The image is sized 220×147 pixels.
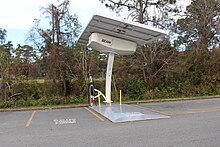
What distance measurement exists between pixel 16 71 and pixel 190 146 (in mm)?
11868

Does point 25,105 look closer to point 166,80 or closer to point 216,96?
point 166,80

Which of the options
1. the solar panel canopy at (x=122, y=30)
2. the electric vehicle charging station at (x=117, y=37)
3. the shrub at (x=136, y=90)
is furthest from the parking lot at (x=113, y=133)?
the shrub at (x=136, y=90)

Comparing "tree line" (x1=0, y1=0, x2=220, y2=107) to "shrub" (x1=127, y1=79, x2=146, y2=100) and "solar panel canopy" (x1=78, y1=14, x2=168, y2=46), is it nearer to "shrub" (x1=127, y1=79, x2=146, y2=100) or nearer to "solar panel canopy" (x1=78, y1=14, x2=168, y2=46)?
"shrub" (x1=127, y1=79, x2=146, y2=100)

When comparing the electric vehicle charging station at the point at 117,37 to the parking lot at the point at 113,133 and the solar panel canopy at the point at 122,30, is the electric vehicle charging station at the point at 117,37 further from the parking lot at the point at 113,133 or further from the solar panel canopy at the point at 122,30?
the parking lot at the point at 113,133

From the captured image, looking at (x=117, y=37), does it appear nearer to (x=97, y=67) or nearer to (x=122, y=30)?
(x=122, y=30)

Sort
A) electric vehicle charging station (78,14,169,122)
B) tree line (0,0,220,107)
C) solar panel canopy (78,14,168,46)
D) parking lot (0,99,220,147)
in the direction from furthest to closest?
1. tree line (0,0,220,107)
2. solar panel canopy (78,14,168,46)
3. electric vehicle charging station (78,14,169,122)
4. parking lot (0,99,220,147)

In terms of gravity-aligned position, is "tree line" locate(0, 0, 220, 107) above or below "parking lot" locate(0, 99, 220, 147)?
above

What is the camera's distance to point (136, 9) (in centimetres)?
1800

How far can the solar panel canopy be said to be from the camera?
388 inches

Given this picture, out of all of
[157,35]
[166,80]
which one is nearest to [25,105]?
[157,35]

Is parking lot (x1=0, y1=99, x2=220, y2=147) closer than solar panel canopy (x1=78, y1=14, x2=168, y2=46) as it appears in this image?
Yes

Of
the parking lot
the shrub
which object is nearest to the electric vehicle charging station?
the parking lot

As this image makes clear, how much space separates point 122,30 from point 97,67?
5.18 metres

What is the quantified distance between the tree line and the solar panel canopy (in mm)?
3786
